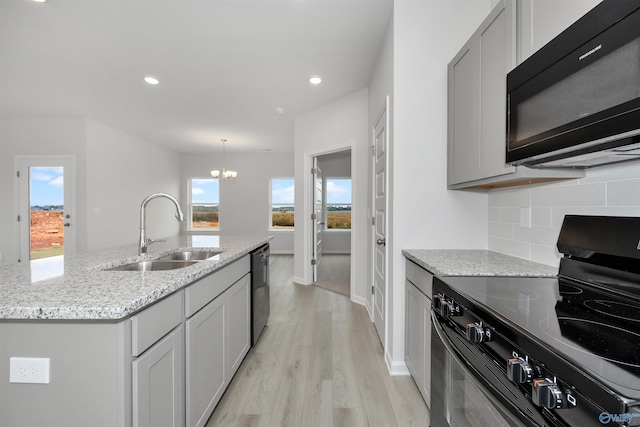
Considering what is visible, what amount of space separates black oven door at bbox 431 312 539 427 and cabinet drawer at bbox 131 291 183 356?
3.69 ft

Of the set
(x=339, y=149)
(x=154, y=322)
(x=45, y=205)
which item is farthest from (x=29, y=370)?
(x=45, y=205)

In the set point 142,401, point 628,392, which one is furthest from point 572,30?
point 142,401

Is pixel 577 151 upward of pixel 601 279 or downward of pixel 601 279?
upward

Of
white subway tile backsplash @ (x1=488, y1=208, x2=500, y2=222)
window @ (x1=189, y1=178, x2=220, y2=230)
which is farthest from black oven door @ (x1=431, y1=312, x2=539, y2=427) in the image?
window @ (x1=189, y1=178, x2=220, y2=230)

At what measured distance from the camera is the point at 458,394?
42.5 inches

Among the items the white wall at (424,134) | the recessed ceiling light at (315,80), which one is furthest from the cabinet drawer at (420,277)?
the recessed ceiling light at (315,80)

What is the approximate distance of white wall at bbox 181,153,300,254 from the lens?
26.0ft

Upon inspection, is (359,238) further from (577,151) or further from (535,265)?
(577,151)

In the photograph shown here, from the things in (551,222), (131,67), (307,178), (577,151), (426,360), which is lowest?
(426,360)

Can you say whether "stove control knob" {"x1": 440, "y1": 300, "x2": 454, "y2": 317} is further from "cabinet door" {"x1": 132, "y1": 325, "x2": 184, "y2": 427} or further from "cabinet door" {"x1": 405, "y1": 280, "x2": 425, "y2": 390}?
"cabinet door" {"x1": 132, "y1": 325, "x2": 184, "y2": 427}

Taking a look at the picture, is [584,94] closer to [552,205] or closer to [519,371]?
[552,205]

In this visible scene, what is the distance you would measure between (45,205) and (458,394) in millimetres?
6846

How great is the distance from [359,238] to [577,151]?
9.09 feet

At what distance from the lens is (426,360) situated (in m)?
1.63
